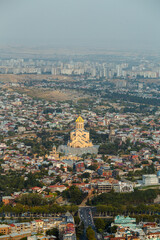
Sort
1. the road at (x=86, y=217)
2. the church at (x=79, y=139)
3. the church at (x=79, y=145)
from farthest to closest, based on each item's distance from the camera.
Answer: the church at (x=79, y=139)
the church at (x=79, y=145)
the road at (x=86, y=217)

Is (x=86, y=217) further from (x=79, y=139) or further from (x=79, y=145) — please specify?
(x=79, y=139)

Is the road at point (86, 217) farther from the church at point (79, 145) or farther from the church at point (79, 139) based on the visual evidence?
the church at point (79, 139)

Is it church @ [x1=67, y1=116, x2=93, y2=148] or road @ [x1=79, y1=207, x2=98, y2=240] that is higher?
church @ [x1=67, y1=116, x2=93, y2=148]

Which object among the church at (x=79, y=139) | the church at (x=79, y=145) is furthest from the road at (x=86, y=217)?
the church at (x=79, y=139)

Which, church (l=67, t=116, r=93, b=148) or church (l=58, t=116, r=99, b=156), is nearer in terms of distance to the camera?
church (l=58, t=116, r=99, b=156)

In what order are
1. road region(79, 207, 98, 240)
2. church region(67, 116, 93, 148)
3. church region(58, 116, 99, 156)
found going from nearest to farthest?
road region(79, 207, 98, 240) → church region(58, 116, 99, 156) → church region(67, 116, 93, 148)

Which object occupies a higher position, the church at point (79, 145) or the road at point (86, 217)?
the church at point (79, 145)

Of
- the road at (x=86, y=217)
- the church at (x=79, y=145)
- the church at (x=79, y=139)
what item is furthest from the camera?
the church at (x=79, y=139)

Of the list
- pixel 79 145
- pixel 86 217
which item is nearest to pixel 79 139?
pixel 79 145

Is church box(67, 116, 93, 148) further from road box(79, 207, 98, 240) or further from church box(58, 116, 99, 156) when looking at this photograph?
road box(79, 207, 98, 240)

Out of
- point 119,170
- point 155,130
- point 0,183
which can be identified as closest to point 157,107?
point 155,130

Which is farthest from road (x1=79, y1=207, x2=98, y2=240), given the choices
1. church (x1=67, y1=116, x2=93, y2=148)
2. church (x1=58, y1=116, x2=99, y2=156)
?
church (x1=67, y1=116, x2=93, y2=148)

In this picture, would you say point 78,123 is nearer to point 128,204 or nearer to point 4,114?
point 128,204
